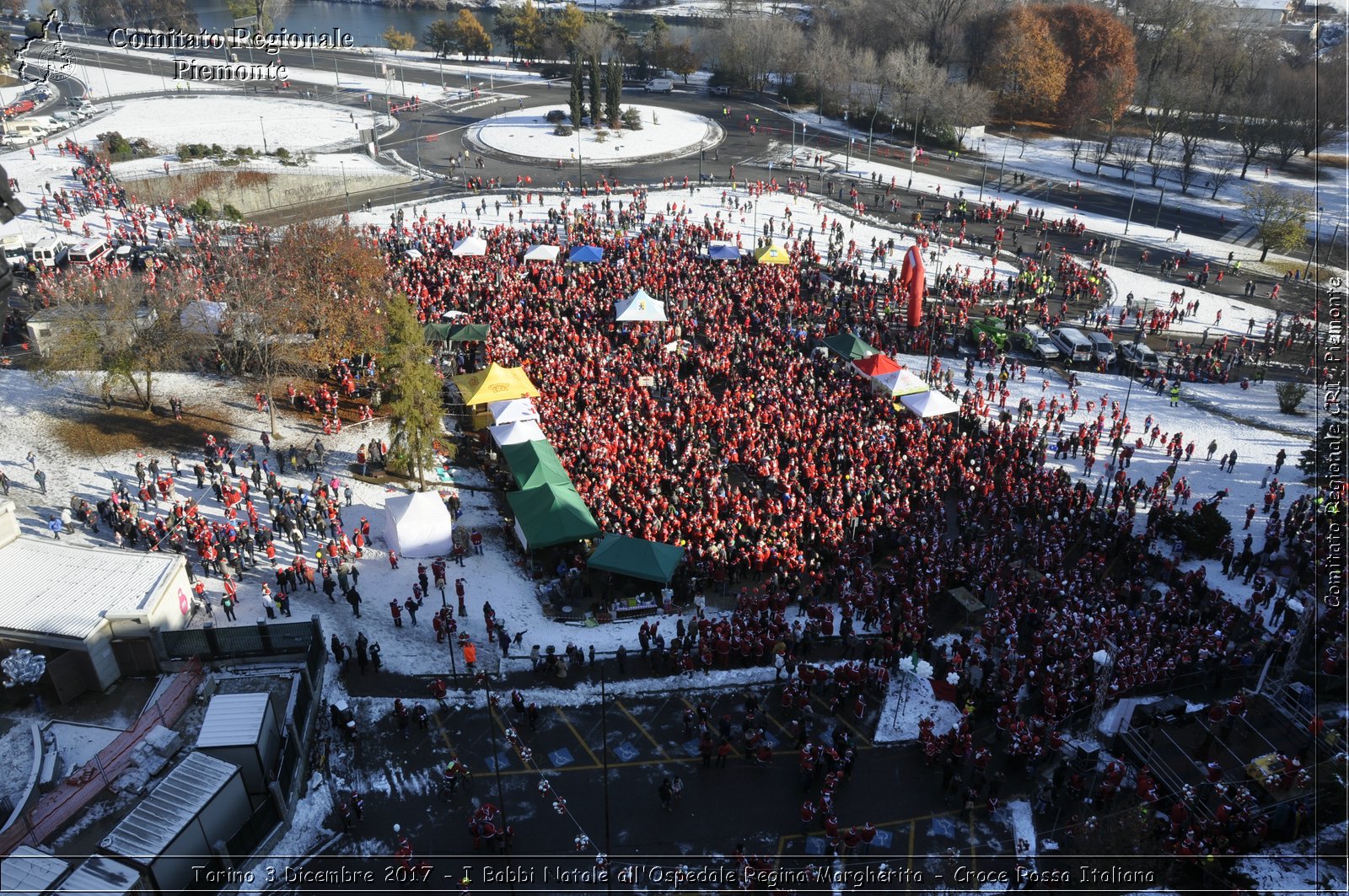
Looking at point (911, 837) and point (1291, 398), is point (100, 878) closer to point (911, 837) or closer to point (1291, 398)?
point (911, 837)

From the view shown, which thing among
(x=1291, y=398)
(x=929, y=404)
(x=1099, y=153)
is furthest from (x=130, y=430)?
(x=1099, y=153)

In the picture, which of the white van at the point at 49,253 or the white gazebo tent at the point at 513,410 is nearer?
the white gazebo tent at the point at 513,410

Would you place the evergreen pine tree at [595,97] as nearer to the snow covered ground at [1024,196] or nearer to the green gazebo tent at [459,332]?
the snow covered ground at [1024,196]

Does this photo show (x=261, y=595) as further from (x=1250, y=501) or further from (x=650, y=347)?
(x=1250, y=501)

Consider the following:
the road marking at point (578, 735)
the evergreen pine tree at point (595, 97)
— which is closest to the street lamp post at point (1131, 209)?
the evergreen pine tree at point (595, 97)

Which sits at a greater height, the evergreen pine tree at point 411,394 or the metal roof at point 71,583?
the evergreen pine tree at point 411,394
